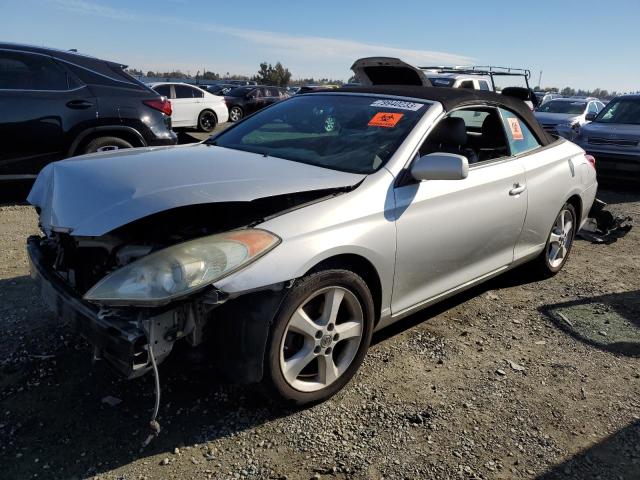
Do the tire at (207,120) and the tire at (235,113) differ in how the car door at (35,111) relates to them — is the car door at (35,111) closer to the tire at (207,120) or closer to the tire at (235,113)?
the tire at (207,120)

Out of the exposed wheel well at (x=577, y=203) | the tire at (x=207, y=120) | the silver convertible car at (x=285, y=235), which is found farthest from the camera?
the tire at (x=207, y=120)

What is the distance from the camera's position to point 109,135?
6.25 m

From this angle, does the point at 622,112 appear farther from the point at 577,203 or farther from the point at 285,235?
the point at 285,235

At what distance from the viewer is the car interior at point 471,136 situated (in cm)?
367

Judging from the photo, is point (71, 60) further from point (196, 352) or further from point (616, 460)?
point (616, 460)

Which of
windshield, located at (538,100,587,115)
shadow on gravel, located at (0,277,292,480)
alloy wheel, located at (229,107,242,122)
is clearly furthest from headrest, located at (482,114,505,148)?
alloy wheel, located at (229,107,242,122)

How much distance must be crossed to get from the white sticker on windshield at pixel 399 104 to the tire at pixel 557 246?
1.87 m

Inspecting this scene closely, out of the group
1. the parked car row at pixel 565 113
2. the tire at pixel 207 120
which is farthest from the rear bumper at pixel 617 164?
the tire at pixel 207 120

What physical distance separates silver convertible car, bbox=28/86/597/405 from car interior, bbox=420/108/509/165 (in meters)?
0.03

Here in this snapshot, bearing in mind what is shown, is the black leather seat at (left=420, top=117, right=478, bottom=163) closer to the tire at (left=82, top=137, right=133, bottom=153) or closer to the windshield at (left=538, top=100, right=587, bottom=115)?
the tire at (left=82, top=137, right=133, bottom=153)

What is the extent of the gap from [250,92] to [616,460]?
2258 centimetres

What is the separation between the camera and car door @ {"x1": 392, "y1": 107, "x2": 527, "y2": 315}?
3.02 meters

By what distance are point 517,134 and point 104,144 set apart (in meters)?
4.56

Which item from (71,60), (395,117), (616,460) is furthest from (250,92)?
(616,460)
